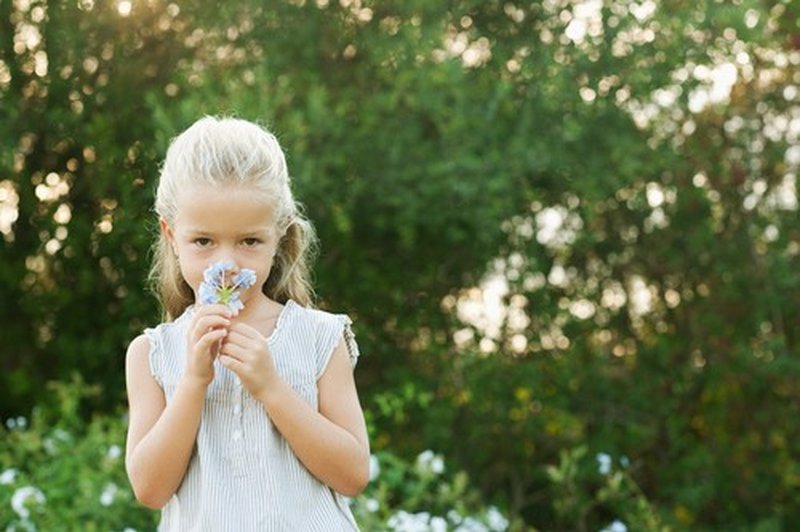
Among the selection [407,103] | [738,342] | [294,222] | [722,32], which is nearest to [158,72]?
[407,103]

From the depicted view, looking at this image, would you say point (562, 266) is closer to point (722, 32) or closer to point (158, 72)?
point (722, 32)

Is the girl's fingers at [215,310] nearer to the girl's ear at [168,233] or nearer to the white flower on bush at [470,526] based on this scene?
the girl's ear at [168,233]

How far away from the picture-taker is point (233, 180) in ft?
8.09

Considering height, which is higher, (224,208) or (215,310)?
(224,208)

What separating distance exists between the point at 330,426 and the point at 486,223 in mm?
3239

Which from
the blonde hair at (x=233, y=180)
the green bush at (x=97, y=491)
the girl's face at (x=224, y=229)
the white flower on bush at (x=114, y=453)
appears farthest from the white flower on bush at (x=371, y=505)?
the girl's face at (x=224, y=229)

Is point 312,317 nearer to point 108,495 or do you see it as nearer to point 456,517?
point 108,495

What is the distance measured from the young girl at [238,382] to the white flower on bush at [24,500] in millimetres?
1801

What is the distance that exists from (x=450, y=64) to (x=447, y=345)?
138cm

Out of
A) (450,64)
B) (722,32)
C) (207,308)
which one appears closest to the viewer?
(207,308)

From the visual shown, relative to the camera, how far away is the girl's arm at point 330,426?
2.47 m

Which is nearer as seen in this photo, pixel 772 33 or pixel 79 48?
pixel 79 48

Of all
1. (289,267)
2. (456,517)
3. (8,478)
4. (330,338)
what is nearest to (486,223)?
(456,517)

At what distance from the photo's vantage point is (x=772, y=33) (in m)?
6.53
